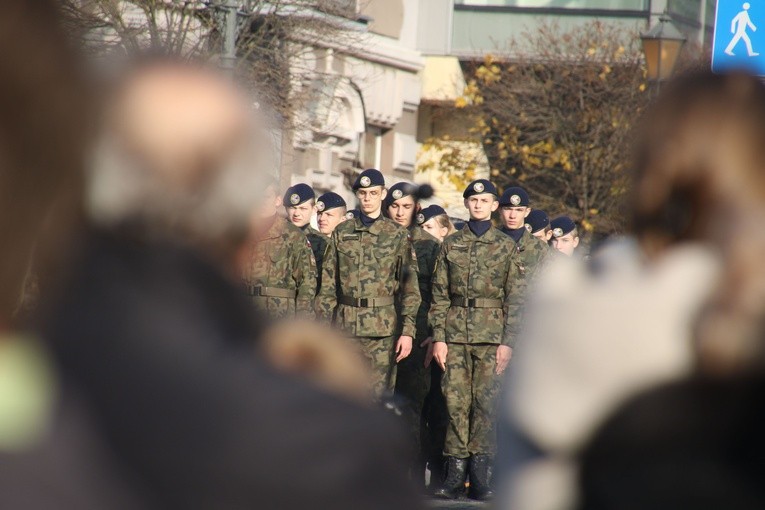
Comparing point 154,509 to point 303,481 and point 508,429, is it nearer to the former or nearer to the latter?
point 303,481

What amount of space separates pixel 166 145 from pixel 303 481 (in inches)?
16.2

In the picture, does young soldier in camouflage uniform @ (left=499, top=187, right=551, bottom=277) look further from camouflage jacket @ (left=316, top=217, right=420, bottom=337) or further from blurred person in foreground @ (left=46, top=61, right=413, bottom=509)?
blurred person in foreground @ (left=46, top=61, right=413, bottom=509)

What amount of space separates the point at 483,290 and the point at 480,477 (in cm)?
140

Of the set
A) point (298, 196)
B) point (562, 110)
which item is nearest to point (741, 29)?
point (298, 196)

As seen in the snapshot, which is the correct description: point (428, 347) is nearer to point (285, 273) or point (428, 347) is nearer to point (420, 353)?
point (420, 353)

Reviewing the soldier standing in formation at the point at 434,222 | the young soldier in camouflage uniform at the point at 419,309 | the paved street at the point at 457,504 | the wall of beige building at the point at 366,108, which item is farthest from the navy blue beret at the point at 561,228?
the wall of beige building at the point at 366,108

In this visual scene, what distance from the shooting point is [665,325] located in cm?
205

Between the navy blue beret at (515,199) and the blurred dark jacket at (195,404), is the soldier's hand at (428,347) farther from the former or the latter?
the blurred dark jacket at (195,404)

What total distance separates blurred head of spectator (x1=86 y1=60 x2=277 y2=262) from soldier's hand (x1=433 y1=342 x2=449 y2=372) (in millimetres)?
9389

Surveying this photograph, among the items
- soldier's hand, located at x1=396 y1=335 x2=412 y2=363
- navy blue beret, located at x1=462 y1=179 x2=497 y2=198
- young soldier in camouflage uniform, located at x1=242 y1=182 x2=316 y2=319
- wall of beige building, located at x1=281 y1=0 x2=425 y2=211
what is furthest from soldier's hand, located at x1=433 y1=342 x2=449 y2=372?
wall of beige building, located at x1=281 y1=0 x2=425 y2=211

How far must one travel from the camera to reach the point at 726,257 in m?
1.99

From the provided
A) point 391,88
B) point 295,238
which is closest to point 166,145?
point 295,238

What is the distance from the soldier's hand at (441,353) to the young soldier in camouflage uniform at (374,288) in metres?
0.27

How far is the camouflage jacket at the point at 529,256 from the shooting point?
36.7 feet
